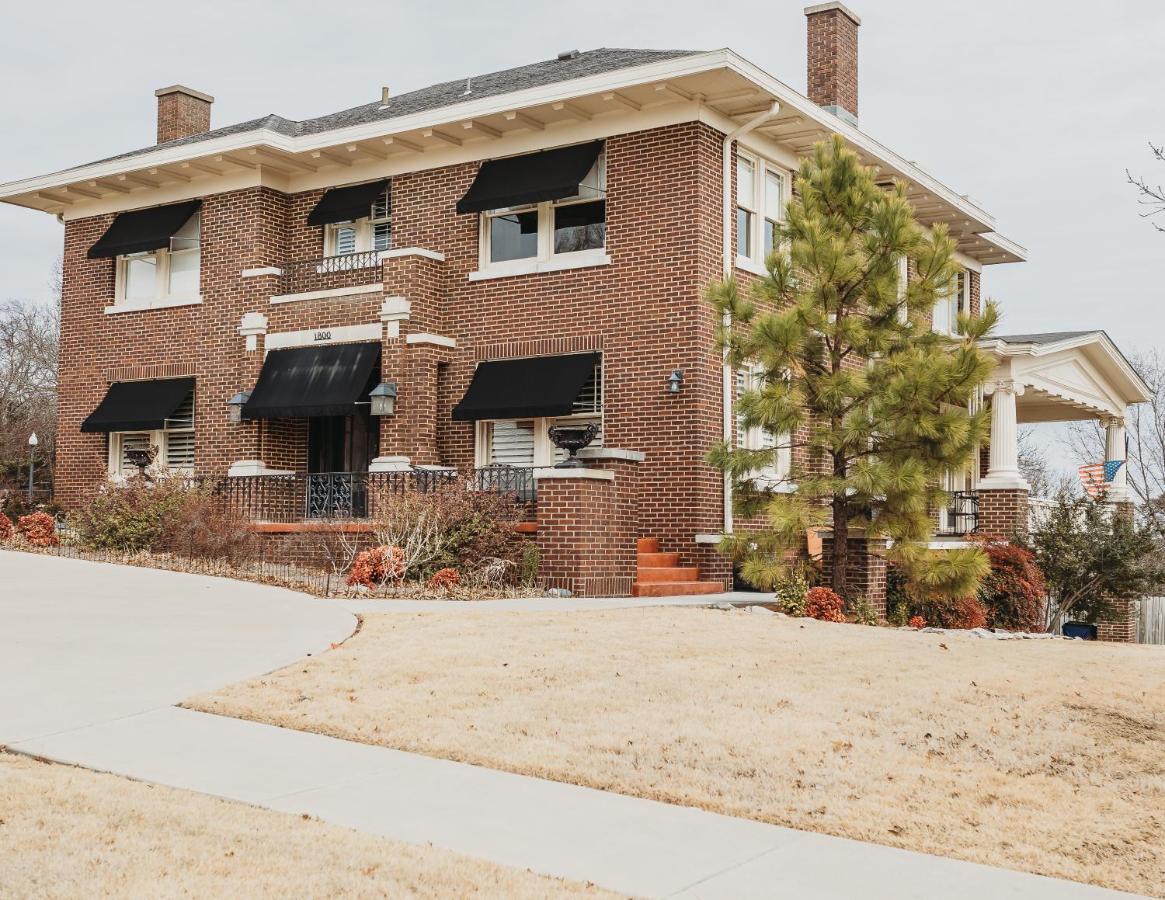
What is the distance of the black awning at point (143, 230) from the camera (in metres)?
23.8

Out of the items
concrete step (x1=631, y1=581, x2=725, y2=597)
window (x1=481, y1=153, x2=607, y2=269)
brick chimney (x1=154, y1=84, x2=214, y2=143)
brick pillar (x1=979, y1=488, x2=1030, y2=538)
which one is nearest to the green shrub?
concrete step (x1=631, y1=581, x2=725, y2=597)

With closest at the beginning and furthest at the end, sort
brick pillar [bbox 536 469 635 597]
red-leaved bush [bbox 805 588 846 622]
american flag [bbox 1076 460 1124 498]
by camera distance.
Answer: red-leaved bush [bbox 805 588 846 622]
brick pillar [bbox 536 469 635 597]
american flag [bbox 1076 460 1124 498]

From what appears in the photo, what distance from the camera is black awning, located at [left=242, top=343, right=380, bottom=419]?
20844mm

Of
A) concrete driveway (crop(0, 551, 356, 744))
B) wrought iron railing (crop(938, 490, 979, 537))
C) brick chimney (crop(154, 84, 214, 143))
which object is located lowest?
concrete driveway (crop(0, 551, 356, 744))

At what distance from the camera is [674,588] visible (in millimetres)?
17828

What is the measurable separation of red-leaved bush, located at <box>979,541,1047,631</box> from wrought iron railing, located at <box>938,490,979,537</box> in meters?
4.04

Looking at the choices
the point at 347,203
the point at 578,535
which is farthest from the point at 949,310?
the point at 578,535

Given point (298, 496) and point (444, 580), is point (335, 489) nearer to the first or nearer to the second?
point (298, 496)

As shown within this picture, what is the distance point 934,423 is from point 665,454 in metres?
4.71

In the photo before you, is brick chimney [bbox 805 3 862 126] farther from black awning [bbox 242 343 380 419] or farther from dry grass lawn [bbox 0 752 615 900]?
dry grass lawn [bbox 0 752 615 900]

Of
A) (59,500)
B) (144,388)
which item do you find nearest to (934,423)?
(144,388)

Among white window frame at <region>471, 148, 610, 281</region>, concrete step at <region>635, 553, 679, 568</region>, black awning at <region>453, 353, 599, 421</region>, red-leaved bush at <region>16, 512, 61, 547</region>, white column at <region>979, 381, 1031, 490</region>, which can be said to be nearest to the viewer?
concrete step at <region>635, 553, 679, 568</region>

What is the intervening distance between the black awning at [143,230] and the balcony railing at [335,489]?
519 centimetres

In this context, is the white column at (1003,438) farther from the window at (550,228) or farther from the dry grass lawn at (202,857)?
the dry grass lawn at (202,857)
